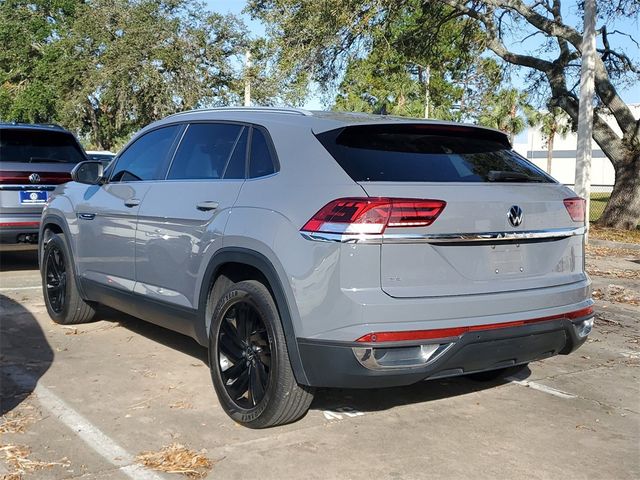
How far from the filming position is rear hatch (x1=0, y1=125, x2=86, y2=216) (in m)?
8.84

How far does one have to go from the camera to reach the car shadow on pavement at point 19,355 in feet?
15.3

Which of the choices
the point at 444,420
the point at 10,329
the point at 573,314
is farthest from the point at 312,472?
the point at 10,329

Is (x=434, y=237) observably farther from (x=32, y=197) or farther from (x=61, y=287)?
(x=32, y=197)

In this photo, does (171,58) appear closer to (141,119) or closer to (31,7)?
(141,119)

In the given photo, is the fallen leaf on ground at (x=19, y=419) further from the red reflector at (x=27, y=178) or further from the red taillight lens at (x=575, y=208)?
the red reflector at (x=27, y=178)

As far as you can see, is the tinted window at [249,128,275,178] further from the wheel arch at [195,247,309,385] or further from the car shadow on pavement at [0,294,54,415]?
the car shadow on pavement at [0,294,54,415]

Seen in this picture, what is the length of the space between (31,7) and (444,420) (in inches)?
1510

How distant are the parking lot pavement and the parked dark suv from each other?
3.12m

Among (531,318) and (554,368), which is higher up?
(531,318)

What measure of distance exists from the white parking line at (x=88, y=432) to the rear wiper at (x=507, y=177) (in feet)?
7.74

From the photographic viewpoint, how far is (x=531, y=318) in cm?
388

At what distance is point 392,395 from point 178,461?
1.66 meters

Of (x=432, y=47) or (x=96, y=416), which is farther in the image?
(x=432, y=47)

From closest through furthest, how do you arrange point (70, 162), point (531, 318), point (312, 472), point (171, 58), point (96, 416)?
point (312, 472)
point (531, 318)
point (96, 416)
point (70, 162)
point (171, 58)
